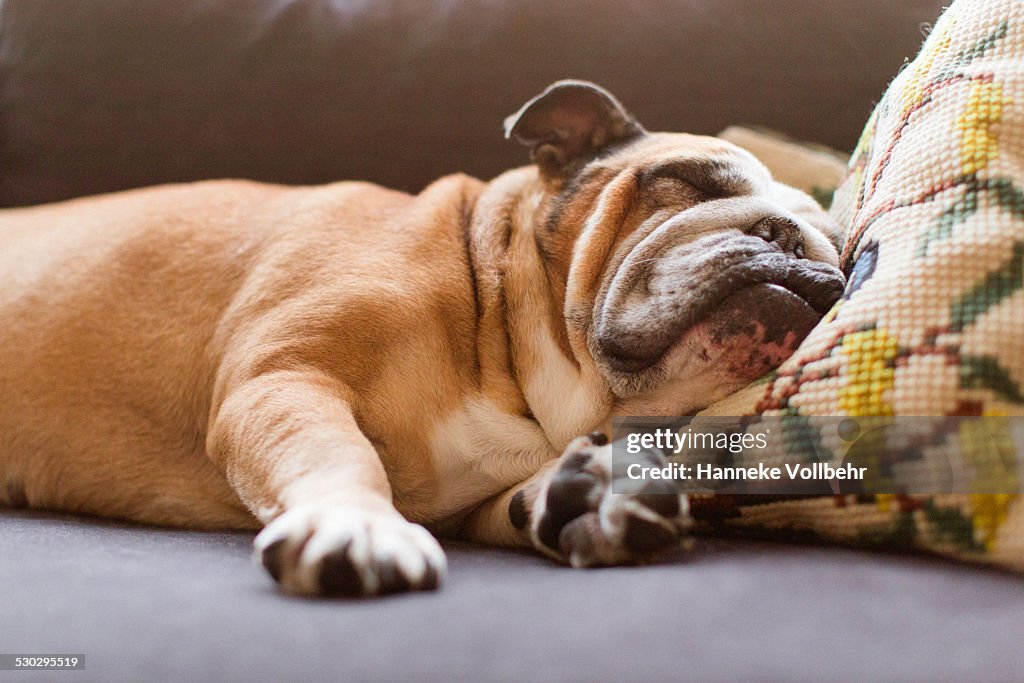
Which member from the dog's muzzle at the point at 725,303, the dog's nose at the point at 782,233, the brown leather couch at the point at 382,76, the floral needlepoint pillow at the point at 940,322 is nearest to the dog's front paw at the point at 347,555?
the floral needlepoint pillow at the point at 940,322

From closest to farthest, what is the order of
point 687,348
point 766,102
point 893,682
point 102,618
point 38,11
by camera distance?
point 893,682 < point 102,618 < point 687,348 < point 766,102 < point 38,11

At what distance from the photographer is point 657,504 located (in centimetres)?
102

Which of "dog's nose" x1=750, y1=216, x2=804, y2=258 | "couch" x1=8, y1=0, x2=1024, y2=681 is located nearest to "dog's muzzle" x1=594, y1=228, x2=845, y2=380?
"dog's nose" x1=750, y1=216, x2=804, y2=258

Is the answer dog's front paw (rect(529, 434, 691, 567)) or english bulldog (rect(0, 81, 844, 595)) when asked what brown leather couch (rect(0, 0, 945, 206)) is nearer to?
english bulldog (rect(0, 81, 844, 595))

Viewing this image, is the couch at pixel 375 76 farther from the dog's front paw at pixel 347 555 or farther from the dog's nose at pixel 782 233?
the dog's front paw at pixel 347 555

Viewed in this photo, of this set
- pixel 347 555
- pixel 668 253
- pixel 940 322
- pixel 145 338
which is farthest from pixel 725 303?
pixel 145 338

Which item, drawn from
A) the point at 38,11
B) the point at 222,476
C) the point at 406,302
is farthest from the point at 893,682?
the point at 38,11

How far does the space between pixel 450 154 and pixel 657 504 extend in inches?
54.5

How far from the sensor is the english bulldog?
1256 millimetres

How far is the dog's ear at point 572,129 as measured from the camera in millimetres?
1635

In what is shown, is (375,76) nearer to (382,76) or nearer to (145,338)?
(382,76)

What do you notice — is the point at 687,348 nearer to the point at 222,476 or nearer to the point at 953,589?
the point at 953,589

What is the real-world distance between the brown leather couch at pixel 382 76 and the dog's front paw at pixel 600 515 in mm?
1234

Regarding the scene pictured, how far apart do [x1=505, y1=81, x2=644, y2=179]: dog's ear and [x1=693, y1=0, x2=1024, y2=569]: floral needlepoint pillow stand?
58 cm
